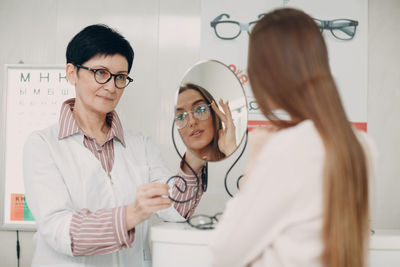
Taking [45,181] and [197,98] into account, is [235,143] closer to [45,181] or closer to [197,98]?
[197,98]

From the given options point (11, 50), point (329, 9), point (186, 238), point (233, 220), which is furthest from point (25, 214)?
point (329, 9)

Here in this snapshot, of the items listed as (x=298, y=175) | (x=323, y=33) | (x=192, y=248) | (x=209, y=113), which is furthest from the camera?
(x=323, y=33)

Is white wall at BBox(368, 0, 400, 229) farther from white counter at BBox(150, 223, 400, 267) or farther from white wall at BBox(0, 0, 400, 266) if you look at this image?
white counter at BBox(150, 223, 400, 267)

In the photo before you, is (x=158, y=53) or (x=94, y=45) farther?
(x=158, y=53)

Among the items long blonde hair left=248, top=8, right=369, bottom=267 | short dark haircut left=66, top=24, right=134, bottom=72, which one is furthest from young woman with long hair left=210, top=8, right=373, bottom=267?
short dark haircut left=66, top=24, right=134, bottom=72

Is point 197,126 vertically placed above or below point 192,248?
above

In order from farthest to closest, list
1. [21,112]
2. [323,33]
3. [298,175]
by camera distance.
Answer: [21,112]
[323,33]
[298,175]

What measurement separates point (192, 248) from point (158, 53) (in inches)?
40.4

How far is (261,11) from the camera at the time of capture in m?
1.72

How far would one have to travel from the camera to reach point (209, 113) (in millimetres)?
1157

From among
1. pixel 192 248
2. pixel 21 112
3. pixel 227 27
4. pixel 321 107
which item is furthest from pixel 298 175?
pixel 21 112

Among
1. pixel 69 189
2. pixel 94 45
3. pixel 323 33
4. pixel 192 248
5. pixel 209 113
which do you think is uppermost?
pixel 323 33

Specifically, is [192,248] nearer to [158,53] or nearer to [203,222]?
[203,222]

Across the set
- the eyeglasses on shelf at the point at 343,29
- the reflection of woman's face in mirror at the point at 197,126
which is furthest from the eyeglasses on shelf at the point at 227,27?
the reflection of woman's face in mirror at the point at 197,126
